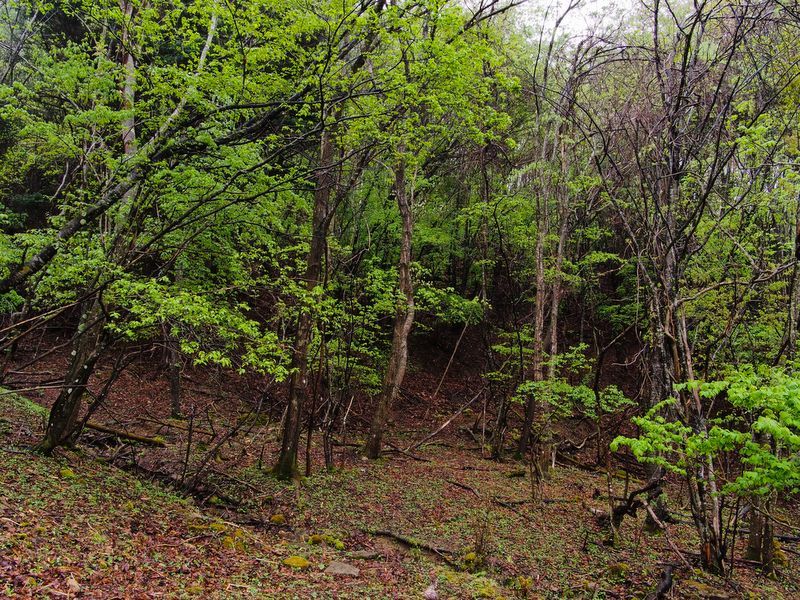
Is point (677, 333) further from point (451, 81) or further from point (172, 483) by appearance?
point (172, 483)

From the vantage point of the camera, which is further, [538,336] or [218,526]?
[538,336]

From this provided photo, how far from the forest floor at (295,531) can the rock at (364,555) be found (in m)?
0.05

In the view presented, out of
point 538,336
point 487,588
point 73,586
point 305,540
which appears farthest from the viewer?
point 538,336

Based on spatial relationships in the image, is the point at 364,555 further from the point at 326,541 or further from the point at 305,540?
the point at 305,540

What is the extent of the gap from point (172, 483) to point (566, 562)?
6.34 metres

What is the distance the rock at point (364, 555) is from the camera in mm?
6889

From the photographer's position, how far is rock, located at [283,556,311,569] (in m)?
5.99

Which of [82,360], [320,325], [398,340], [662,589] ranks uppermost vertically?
[320,325]

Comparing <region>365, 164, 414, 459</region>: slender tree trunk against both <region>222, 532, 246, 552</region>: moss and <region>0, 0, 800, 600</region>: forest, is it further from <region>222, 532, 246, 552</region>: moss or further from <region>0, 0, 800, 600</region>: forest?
<region>222, 532, 246, 552</region>: moss

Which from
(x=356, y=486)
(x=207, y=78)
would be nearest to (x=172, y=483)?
(x=356, y=486)

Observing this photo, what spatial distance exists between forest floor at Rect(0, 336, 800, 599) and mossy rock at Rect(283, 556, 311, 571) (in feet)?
0.08

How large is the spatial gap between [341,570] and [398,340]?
7021 millimetres

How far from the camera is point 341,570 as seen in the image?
6125mm

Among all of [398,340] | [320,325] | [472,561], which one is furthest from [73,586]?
[398,340]
